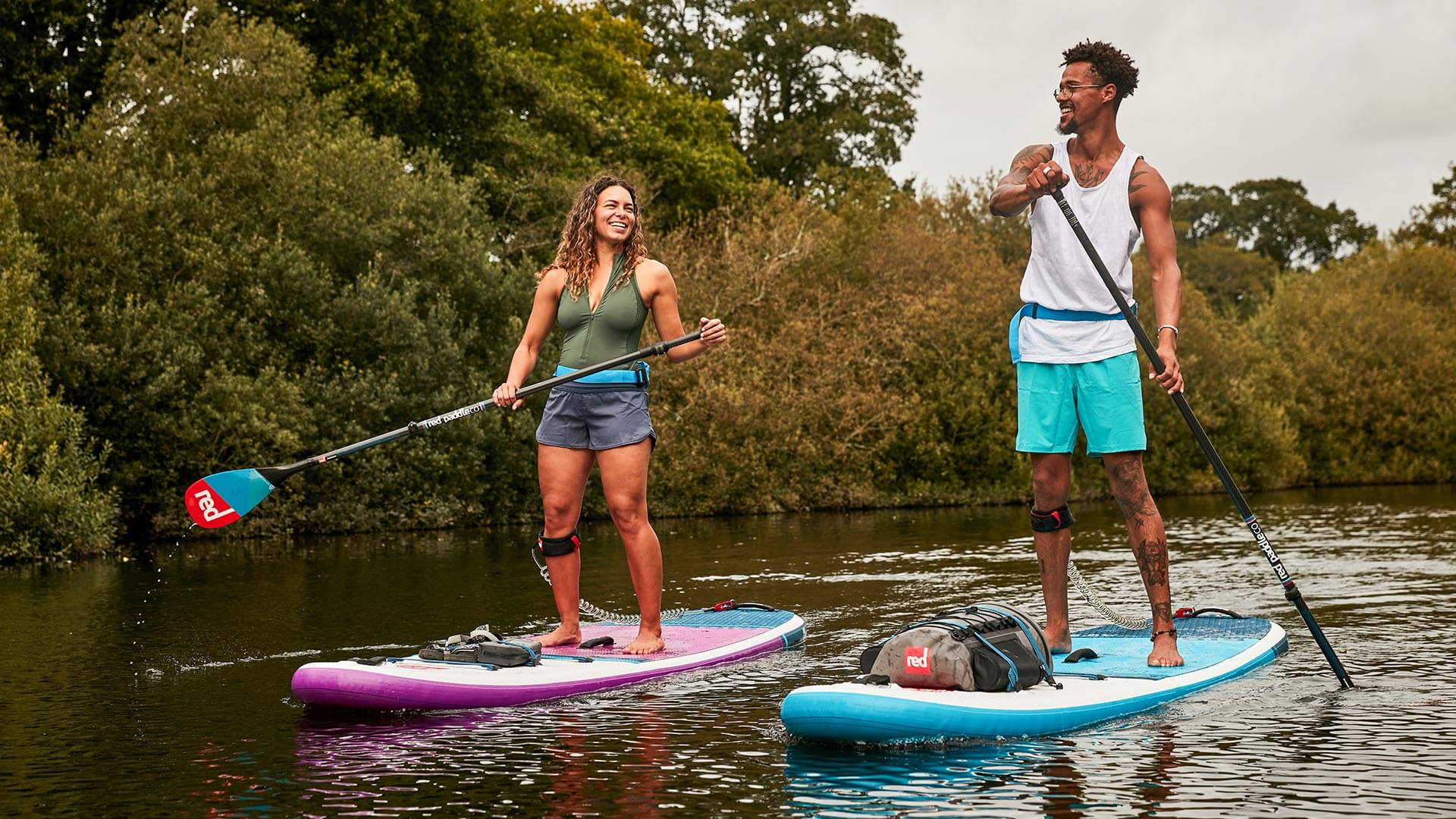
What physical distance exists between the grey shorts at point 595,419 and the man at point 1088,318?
2014 mm

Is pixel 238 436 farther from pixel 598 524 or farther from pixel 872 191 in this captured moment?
pixel 872 191

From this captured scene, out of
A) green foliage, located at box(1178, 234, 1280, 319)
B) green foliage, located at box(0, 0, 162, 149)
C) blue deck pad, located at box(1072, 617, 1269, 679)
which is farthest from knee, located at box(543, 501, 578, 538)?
green foliage, located at box(1178, 234, 1280, 319)

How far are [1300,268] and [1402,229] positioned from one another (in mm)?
28706

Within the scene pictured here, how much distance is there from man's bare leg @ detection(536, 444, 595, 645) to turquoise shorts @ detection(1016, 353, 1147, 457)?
2.33m

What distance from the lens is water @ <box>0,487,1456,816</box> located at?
17.5ft

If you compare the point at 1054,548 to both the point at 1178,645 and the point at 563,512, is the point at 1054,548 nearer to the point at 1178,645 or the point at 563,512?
the point at 1178,645

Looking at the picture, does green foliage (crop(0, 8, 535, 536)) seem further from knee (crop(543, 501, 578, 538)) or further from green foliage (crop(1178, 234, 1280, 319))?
green foliage (crop(1178, 234, 1280, 319))

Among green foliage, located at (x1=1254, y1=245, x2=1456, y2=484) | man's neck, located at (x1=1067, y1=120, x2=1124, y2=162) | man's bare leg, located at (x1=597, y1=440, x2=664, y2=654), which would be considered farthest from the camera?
green foliage, located at (x1=1254, y1=245, x2=1456, y2=484)

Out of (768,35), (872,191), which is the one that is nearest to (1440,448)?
(872,191)

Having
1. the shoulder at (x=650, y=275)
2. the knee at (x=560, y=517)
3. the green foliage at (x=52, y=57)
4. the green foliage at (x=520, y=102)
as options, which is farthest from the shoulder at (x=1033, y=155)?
the green foliage at (x=52, y=57)

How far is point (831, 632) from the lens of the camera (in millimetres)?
9852

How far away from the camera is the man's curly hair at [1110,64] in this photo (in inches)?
312

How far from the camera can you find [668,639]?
899cm

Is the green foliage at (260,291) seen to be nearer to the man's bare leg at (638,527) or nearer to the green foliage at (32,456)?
the green foliage at (32,456)
